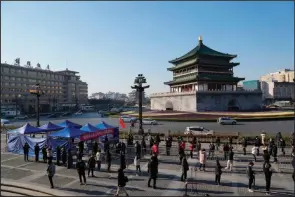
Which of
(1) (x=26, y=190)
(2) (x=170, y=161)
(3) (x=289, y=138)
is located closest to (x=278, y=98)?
(3) (x=289, y=138)

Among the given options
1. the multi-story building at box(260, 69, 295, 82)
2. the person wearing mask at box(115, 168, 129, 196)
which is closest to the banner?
the person wearing mask at box(115, 168, 129, 196)

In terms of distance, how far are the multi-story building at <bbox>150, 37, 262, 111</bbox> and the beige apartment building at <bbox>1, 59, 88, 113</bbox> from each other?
55047 millimetres

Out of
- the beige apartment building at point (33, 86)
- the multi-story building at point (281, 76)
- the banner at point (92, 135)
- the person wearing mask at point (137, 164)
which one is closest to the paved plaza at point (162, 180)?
the person wearing mask at point (137, 164)

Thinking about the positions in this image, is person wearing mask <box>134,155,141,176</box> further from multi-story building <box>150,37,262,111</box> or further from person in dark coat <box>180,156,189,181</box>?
multi-story building <box>150,37,262,111</box>

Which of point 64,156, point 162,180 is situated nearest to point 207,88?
point 64,156

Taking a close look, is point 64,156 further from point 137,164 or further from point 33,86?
point 33,86

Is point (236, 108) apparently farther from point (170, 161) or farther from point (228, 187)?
point (228, 187)

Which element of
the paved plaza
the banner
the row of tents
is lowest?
the paved plaza

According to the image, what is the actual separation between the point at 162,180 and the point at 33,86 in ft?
343

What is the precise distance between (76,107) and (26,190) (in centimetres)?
11869

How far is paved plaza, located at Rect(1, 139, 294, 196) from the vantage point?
13648mm

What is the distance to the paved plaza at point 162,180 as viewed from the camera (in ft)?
44.8

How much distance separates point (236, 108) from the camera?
217 feet

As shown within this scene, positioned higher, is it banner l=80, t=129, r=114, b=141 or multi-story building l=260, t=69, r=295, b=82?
multi-story building l=260, t=69, r=295, b=82
